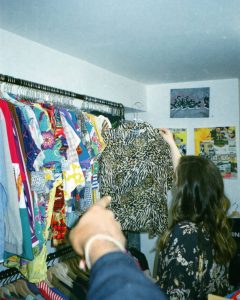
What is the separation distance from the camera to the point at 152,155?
2.19m

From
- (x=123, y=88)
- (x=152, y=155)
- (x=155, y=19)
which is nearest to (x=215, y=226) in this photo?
(x=152, y=155)

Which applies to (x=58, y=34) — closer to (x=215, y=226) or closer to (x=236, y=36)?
(x=236, y=36)

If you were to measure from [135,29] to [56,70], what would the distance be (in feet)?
2.30

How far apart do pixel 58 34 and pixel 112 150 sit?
865 mm

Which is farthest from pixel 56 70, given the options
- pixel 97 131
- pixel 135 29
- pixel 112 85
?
pixel 112 85

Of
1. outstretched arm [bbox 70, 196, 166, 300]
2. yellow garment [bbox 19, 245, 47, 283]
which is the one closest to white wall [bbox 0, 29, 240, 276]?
yellow garment [bbox 19, 245, 47, 283]

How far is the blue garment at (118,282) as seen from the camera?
395mm

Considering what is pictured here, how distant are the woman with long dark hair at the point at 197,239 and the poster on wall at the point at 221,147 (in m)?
1.93

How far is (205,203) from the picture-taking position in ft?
4.68

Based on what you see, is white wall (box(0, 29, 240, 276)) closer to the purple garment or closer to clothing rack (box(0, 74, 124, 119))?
clothing rack (box(0, 74, 124, 119))

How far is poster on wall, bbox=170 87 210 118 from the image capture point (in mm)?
3369

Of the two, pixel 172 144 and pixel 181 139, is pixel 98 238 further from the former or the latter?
pixel 181 139

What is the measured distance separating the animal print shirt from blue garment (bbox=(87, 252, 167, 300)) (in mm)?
1692

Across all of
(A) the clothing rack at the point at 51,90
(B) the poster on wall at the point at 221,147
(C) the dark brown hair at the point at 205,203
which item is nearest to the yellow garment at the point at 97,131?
(A) the clothing rack at the point at 51,90
